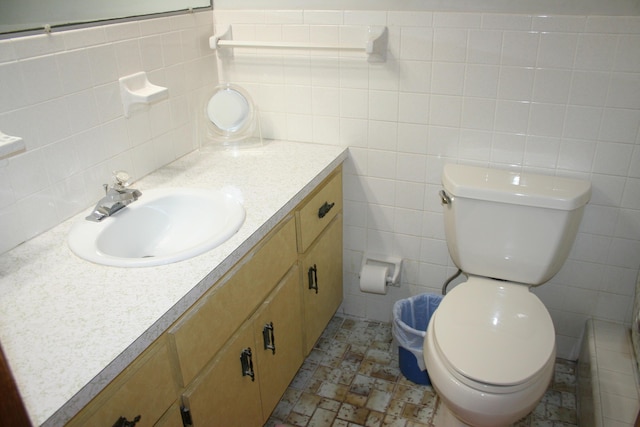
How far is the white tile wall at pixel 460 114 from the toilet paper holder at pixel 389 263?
3cm

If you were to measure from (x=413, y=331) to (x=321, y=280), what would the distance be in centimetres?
39

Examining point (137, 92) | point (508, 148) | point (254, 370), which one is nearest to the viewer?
point (254, 370)

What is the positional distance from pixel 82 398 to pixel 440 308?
111cm

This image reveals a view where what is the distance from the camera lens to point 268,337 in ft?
5.19

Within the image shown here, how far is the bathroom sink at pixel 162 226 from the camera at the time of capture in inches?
53.2

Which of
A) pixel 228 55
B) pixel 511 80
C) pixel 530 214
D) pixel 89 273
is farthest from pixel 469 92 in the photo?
pixel 89 273

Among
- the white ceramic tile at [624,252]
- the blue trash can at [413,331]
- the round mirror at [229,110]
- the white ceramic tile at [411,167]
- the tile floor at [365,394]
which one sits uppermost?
the round mirror at [229,110]

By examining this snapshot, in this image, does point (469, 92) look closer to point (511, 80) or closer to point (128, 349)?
point (511, 80)

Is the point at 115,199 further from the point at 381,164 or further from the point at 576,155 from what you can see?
the point at 576,155

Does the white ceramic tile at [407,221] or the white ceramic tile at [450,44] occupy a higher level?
the white ceramic tile at [450,44]

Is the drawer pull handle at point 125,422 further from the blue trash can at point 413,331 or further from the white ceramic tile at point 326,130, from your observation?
the white ceramic tile at point 326,130

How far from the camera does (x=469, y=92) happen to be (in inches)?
71.5

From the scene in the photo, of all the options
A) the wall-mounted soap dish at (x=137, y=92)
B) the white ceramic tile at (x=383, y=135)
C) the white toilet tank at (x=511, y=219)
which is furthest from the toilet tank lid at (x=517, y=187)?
the wall-mounted soap dish at (x=137, y=92)

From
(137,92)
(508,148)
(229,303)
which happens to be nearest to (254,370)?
(229,303)
